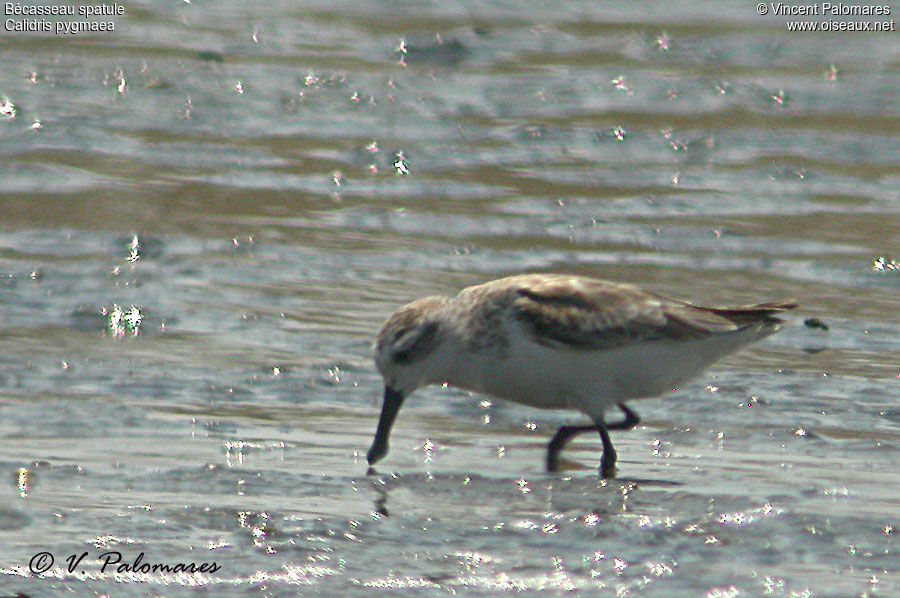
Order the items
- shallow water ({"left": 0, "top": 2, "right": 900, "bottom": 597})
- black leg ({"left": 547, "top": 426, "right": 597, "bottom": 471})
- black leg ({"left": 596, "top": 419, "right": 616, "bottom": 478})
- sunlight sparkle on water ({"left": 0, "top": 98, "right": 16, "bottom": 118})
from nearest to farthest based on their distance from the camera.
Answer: shallow water ({"left": 0, "top": 2, "right": 900, "bottom": 597})
black leg ({"left": 596, "top": 419, "right": 616, "bottom": 478})
black leg ({"left": 547, "top": 426, "right": 597, "bottom": 471})
sunlight sparkle on water ({"left": 0, "top": 98, "right": 16, "bottom": 118})

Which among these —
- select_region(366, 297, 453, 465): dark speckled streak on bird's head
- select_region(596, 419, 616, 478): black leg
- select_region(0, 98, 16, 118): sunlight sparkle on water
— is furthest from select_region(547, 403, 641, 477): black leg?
select_region(0, 98, 16, 118): sunlight sparkle on water

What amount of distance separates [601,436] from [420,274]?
3.53m

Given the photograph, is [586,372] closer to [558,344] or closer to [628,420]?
[558,344]

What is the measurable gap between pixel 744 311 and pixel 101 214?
5553 mm

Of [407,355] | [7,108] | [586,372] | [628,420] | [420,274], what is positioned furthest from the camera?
[7,108]

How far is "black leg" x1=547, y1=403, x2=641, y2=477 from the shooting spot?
7.27 meters

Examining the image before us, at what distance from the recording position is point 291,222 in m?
11.9

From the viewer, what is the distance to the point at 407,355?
7.27 metres

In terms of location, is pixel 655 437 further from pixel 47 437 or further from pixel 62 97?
pixel 62 97

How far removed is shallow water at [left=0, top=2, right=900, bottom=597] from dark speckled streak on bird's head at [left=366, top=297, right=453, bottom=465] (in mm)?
261

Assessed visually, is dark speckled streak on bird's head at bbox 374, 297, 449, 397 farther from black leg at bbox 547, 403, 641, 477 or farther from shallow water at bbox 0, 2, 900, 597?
black leg at bbox 547, 403, 641, 477

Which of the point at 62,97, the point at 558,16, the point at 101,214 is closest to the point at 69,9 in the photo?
the point at 62,97

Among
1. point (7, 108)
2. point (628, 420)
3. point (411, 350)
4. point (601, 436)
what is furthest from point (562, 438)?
point (7, 108)

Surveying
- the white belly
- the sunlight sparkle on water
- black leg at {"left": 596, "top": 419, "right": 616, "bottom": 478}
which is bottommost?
black leg at {"left": 596, "top": 419, "right": 616, "bottom": 478}
